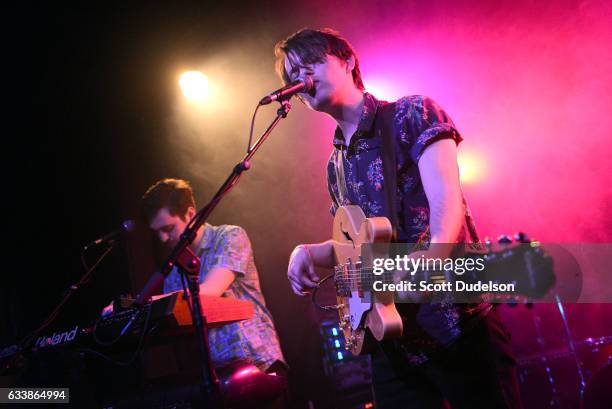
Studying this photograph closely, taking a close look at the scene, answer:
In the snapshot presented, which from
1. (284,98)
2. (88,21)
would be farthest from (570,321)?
(88,21)

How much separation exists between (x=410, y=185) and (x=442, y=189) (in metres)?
0.28

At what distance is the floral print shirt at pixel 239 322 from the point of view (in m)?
3.23

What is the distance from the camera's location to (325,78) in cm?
233

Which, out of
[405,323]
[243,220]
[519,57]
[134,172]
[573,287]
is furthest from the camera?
[243,220]

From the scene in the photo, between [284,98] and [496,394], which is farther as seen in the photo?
[284,98]

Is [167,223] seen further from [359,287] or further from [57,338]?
[359,287]

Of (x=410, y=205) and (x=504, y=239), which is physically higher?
(x=410, y=205)

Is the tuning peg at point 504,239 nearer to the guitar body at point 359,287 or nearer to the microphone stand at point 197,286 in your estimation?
the guitar body at point 359,287

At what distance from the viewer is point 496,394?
1572mm

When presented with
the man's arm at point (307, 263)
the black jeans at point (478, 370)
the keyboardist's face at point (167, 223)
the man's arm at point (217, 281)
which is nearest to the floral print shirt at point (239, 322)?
the man's arm at point (217, 281)

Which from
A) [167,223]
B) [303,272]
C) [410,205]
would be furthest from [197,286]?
[167,223]

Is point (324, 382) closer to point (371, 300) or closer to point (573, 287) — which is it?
point (371, 300)

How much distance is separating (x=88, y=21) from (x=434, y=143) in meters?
4.52

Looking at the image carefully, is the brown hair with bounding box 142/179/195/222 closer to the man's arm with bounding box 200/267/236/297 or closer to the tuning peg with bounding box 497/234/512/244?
the man's arm with bounding box 200/267/236/297
